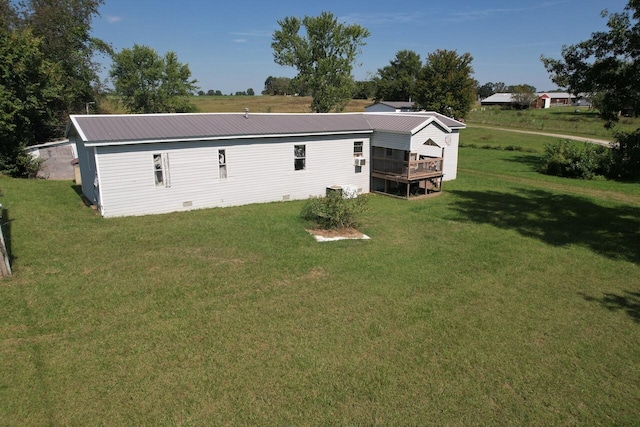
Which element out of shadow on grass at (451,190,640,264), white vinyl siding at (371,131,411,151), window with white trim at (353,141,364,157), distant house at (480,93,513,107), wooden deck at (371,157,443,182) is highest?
distant house at (480,93,513,107)

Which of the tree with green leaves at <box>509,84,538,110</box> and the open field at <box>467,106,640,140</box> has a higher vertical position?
the tree with green leaves at <box>509,84,538,110</box>

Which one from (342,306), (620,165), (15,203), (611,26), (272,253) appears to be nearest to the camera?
(342,306)

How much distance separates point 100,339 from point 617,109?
47.8ft

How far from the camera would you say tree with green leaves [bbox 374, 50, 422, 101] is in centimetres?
7900

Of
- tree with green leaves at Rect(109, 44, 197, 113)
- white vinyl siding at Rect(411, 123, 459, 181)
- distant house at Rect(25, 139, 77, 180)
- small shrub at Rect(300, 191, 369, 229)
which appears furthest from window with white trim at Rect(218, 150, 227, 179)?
tree with green leaves at Rect(109, 44, 197, 113)

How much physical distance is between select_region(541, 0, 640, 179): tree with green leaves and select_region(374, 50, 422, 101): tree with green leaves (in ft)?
218

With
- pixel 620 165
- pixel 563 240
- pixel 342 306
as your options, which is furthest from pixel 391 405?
pixel 620 165

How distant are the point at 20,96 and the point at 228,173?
12604mm

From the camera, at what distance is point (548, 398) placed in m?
5.69

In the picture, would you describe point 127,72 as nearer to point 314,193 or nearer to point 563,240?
point 314,193

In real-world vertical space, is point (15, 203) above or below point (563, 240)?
above

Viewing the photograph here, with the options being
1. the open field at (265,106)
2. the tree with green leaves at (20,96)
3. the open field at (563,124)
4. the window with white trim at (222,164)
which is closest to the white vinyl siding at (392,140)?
the window with white trim at (222,164)

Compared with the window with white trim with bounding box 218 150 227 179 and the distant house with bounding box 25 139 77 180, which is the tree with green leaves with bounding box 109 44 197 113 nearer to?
the distant house with bounding box 25 139 77 180

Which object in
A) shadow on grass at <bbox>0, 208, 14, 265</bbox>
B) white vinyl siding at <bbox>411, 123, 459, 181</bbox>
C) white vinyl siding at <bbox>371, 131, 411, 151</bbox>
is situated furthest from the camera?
white vinyl siding at <bbox>411, 123, 459, 181</bbox>
